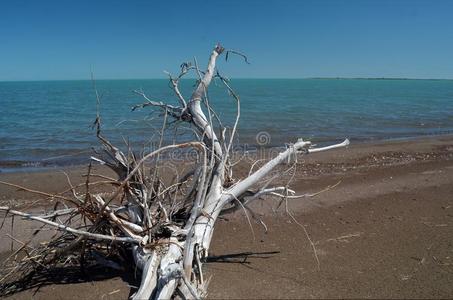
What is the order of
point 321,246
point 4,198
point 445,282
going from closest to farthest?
point 445,282 < point 321,246 < point 4,198

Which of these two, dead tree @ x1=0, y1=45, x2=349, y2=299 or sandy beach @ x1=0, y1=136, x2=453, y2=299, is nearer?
dead tree @ x1=0, y1=45, x2=349, y2=299

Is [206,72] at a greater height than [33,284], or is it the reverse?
[206,72]

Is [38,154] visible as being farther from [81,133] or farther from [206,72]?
[206,72]

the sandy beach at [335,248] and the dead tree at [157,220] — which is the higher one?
the dead tree at [157,220]

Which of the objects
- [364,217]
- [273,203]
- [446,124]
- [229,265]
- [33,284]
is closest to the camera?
[33,284]

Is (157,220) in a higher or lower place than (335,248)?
higher

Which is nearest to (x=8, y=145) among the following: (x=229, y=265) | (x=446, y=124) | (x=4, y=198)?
(x=4, y=198)

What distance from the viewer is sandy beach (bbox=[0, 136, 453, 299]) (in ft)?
11.5

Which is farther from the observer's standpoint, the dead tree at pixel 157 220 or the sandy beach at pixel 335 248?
the sandy beach at pixel 335 248

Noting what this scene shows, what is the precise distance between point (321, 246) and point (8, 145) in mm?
12502

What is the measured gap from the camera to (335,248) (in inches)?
173

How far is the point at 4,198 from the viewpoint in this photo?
24.2ft

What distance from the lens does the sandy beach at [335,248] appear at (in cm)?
349

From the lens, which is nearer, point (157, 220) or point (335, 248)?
point (157, 220)
